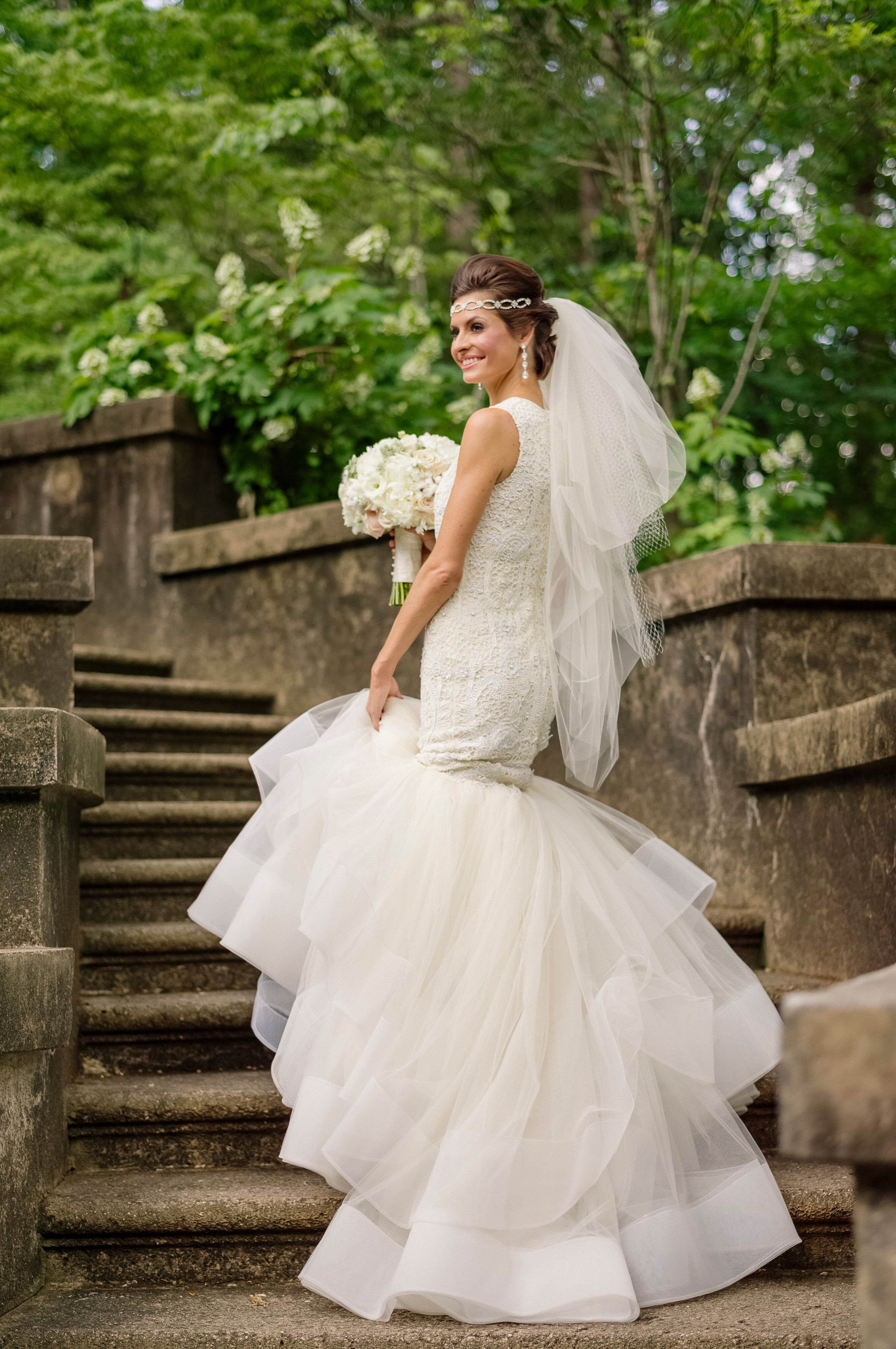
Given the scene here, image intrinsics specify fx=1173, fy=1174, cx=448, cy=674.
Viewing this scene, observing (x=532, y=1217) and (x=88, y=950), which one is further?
(x=88, y=950)

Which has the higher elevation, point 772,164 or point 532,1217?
point 772,164

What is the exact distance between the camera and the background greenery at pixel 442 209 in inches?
224

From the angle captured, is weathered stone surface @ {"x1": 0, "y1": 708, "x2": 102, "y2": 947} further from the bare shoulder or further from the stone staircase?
the bare shoulder

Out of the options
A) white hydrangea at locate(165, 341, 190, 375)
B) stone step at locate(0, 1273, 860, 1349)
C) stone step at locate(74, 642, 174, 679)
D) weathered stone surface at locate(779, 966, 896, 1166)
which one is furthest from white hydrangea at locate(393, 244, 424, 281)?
weathered stone surface at locate(779, 966, 896, 1166)

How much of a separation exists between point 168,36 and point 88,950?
771 centimetres

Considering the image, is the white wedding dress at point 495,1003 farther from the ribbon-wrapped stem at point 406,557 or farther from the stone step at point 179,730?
the stone step at point 179,730

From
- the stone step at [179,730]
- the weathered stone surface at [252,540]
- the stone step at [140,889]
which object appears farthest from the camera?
the weathered stone surface at [252,540]

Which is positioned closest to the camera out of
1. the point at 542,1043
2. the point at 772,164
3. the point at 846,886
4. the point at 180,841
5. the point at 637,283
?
the point at 542,1043

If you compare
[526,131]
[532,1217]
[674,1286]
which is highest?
[526,131]

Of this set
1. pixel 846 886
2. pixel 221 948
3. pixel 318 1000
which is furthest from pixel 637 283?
pixel 318 1000

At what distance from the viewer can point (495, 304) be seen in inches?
117

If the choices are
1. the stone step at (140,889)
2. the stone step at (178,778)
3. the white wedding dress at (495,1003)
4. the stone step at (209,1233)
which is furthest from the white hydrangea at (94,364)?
the stone step at (209,1233)

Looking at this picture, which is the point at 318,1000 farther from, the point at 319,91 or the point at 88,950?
the point at 319,91

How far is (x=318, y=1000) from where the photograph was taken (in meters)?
2.63
